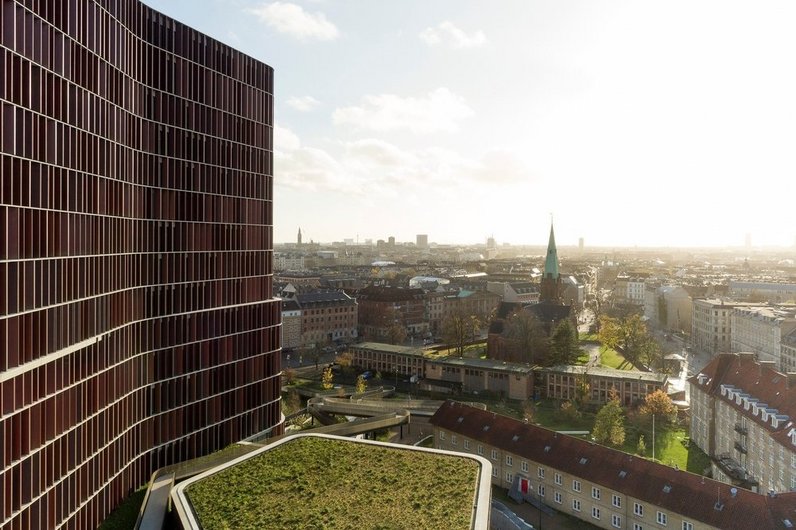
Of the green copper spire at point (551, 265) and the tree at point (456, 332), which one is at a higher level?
the green copper spire at point (551, 265)

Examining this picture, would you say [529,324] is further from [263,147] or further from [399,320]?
[263,147]

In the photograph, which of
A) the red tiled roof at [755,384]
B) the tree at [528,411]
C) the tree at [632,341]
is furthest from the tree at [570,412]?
the tree at [632,341]

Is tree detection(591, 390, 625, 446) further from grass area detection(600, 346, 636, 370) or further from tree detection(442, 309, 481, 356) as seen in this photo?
tree detection(442, 309, 481, 356)

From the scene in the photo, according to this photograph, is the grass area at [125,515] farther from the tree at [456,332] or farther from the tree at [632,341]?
the tree at [632,341]

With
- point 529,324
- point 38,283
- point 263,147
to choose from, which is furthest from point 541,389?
point 38,283

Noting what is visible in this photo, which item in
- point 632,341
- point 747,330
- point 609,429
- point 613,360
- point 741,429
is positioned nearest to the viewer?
point 741,429

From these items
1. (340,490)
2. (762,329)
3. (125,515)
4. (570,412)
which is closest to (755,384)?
(570,412)

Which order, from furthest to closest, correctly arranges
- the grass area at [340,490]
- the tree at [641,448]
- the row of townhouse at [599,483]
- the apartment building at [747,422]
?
the tree at [641,448] → the apartment building at [747,422] → the row of townhouse at [599,483] → the grass area at [340,490]

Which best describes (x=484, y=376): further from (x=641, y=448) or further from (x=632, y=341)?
(x=632, y=341)
